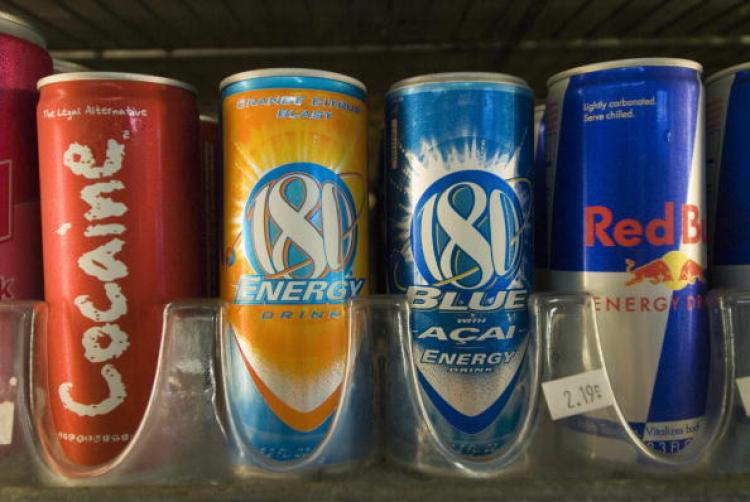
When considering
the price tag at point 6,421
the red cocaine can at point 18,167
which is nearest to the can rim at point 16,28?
the red cocaine can at point 18,167

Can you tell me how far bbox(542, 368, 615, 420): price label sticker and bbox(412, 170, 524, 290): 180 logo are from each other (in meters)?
0.12

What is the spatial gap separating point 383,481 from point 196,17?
2.28 feet

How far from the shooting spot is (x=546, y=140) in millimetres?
777

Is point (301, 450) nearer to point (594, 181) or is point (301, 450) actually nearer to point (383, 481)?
point (383, 481)

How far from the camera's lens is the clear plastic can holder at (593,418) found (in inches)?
24.1

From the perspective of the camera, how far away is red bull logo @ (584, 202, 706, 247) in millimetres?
686

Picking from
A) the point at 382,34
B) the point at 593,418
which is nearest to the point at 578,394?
the point at 593,418

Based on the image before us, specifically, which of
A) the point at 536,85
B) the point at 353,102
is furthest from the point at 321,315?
the point at 536,85

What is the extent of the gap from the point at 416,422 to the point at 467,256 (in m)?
0.17

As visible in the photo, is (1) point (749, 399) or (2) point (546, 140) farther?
(2) point (546, 140)

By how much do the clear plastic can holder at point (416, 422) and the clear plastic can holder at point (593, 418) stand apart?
2 cm

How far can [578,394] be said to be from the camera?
64 centimetres

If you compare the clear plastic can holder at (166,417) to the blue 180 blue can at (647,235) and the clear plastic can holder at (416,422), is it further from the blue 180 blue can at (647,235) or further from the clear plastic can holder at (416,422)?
the blue 180 blue can at (647,235)

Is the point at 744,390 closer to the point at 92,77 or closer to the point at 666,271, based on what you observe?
the point at 666,271
